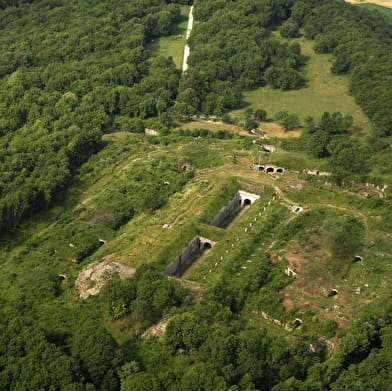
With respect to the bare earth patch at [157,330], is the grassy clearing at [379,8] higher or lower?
higher

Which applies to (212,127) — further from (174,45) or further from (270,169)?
(174,45)

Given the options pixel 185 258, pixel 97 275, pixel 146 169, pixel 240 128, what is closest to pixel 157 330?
pixel 97 275

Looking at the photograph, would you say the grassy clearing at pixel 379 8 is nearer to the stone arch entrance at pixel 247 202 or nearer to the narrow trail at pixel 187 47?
the narrow trail at pixel 187 47

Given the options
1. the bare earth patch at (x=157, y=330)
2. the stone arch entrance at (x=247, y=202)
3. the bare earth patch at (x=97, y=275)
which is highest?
the stone arch entrance at (x=247, y=202)

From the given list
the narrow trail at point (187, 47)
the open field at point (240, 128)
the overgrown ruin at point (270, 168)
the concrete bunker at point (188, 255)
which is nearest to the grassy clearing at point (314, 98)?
the open field at point (240, 128)

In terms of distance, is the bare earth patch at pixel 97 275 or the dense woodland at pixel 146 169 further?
the bare earth patch at pixel 97 275

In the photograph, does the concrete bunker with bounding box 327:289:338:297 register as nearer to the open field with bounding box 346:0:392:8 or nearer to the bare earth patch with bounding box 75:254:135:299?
the bare earth patch with bounding box 75:254:135:299

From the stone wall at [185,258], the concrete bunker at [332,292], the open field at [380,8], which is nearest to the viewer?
the concrete bunker at [332,292]
